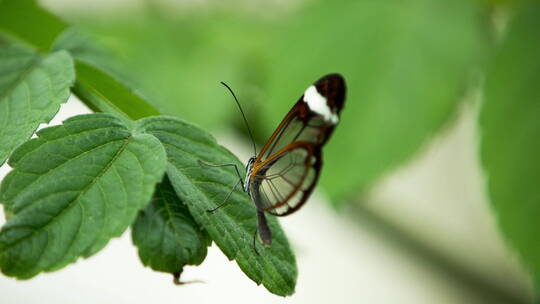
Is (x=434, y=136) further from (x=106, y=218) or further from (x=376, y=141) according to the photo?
(x=106, y=218)

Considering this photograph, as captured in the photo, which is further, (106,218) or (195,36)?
(195,36)

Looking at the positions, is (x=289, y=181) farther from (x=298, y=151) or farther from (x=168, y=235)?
(x=168, y=235)

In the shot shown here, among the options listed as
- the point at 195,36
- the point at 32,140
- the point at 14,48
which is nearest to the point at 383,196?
the point at 195,36

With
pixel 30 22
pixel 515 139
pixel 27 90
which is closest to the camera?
pixel 27 90

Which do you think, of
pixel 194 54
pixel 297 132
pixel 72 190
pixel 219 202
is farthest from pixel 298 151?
pixel 194 54

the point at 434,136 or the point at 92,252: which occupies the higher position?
the point at 434,136

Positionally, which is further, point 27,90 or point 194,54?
point 194,54

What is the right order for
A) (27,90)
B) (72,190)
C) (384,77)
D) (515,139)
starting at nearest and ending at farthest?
1. (72,190)
2. (27,90)
3. (515,139)
4. (384,77)
